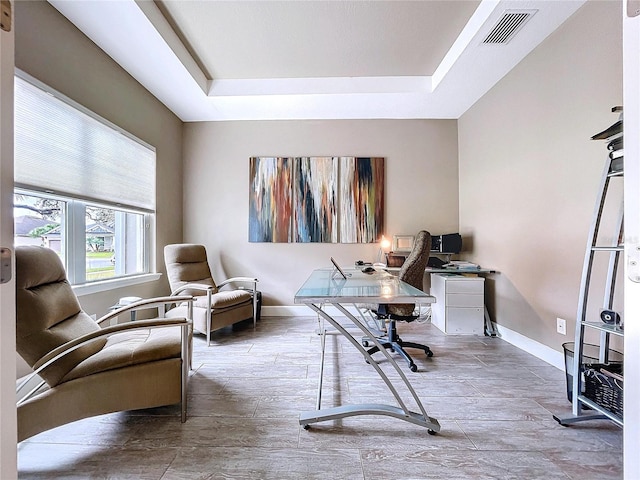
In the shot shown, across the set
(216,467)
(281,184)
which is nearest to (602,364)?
(216,467)

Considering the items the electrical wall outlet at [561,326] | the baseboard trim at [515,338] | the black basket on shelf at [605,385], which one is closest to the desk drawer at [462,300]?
the baseboard trim at [515,338]

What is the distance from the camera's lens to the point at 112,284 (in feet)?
8.63

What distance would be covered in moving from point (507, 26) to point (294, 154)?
100 inches

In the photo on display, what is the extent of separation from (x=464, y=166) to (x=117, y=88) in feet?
13.2

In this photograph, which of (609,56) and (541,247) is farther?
(541,247)

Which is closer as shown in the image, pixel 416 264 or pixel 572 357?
pixel 572 357

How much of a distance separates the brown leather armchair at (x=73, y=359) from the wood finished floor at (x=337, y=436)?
0.18 m

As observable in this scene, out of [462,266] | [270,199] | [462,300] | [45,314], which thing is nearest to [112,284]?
[45,314]

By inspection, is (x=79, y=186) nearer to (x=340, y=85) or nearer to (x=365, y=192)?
(x=340, y=85)

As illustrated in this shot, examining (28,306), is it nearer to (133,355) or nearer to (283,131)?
(133,355)

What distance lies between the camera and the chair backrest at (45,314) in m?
1.33

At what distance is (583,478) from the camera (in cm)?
125

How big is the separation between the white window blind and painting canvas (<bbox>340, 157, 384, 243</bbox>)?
8.02 ft

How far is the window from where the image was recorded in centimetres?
191
